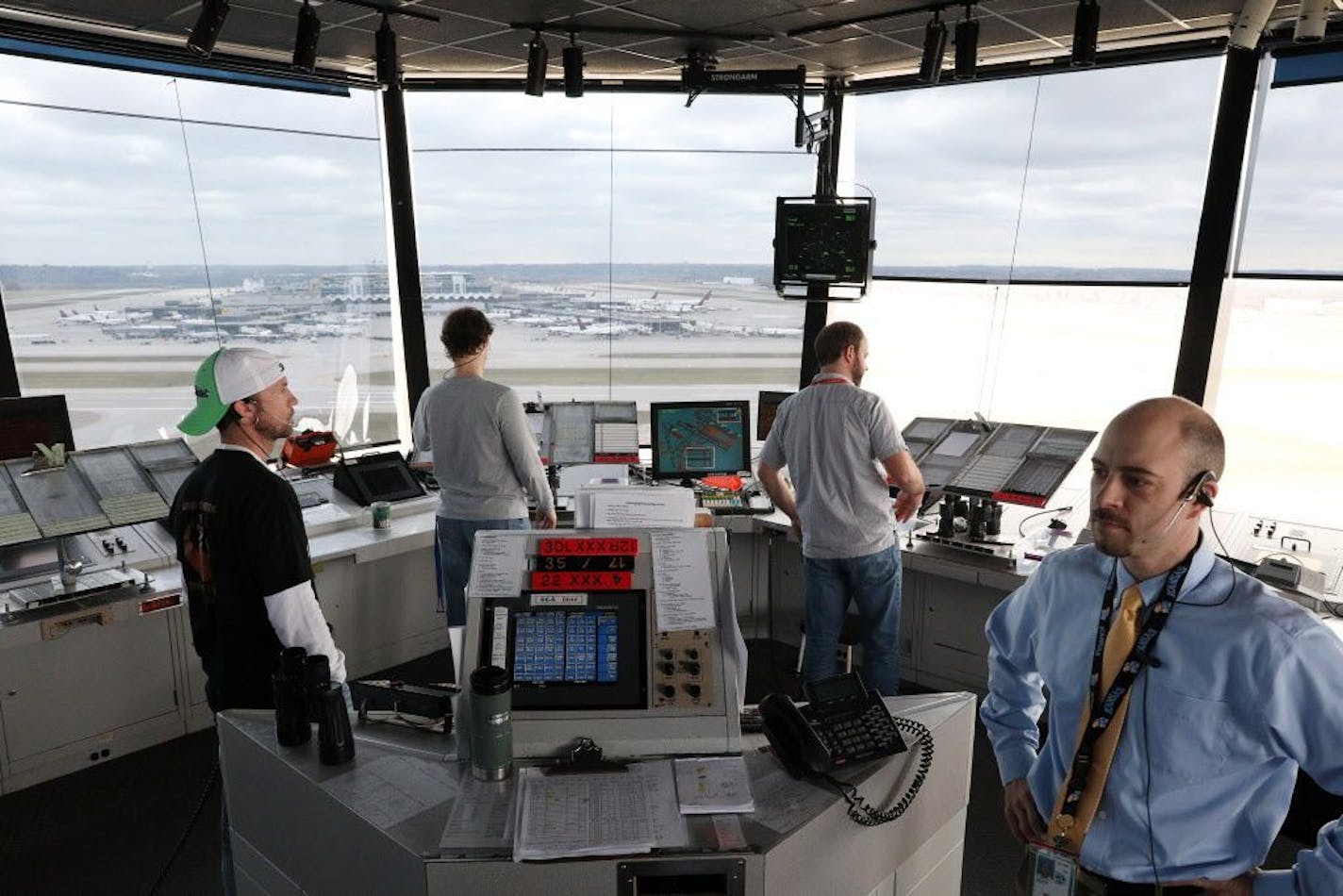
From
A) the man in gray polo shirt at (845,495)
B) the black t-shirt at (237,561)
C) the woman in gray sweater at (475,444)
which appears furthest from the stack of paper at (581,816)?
the woman in gray sweater at (475,444)

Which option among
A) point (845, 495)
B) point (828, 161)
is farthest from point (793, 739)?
point (828, 161)

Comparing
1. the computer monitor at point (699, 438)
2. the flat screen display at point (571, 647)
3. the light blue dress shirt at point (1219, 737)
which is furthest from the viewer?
the computer monitor at point (699, 438)

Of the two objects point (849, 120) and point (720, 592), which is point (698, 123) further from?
point (720, 592)

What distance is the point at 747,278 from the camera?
5.50 m

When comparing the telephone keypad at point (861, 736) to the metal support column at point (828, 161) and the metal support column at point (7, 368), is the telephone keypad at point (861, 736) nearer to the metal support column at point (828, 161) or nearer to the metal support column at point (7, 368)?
the metal support column at point (828, 161)

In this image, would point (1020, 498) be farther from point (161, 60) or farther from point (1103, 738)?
point (161, 60)

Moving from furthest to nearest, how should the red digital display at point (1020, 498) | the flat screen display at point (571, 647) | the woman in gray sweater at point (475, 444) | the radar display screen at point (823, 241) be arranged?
the radar display screen at point (823, 241), the red digital display at point (1020, 498), the woman in gray sweater at point (475, 444), the flat screen display at point (571, 647)

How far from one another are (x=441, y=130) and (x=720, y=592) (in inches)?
169

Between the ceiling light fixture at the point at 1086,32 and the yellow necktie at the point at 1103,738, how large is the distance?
2.62m

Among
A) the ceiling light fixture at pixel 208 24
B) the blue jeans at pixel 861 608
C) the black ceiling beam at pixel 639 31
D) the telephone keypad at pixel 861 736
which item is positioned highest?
the black ceiling beam at pixel 639 31

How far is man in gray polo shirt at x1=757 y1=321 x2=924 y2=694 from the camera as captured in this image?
9.83 ft

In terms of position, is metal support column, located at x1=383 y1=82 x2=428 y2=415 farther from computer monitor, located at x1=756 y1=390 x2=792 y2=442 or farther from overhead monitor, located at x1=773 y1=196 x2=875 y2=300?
overhead monitor, located at x1=773 y1=196 x2=875 y2=300

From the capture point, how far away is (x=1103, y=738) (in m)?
1.36

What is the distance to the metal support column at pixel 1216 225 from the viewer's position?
3.64 meters
